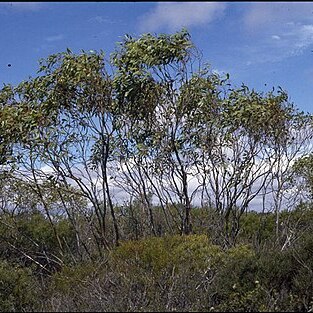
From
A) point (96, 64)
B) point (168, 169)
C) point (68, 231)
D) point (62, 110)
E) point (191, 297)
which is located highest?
point (96, 64)

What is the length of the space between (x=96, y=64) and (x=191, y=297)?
5903mm

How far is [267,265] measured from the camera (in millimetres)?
8797

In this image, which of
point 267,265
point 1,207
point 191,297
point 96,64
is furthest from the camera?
point 1,207

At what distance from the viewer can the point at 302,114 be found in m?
13.9

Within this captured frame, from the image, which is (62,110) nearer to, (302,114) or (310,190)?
(302,114)

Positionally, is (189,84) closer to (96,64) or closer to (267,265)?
(96,64)

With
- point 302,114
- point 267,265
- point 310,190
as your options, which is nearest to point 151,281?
point 267,265

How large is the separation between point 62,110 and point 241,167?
11.9ft

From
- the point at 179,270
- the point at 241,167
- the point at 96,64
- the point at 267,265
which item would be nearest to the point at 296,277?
the point at 267,265

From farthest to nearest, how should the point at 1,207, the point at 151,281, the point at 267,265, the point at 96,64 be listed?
the point at 1,207
the point at 96,64
the point at 267,265
the point at 151,281

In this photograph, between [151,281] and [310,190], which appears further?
[310,190]

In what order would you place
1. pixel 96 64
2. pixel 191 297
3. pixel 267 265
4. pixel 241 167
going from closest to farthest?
pixel 191 297 < pixel 267 265 < pixel 96 64 < pixel 241 167

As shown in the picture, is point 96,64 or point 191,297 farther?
point 96,64

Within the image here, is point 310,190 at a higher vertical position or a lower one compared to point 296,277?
higher
